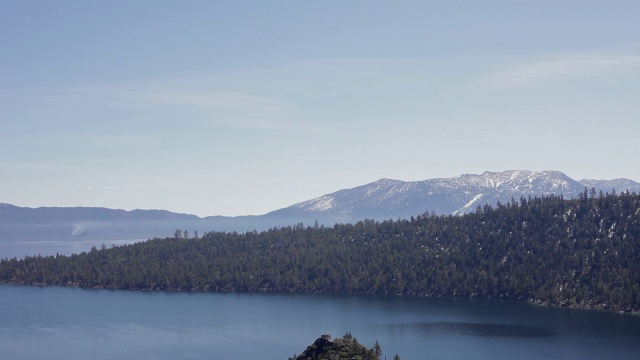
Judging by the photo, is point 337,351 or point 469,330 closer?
point 337,351

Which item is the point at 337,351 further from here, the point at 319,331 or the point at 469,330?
the point at 469,330

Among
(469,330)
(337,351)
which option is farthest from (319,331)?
(337,351)

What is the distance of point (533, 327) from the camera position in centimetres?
15725

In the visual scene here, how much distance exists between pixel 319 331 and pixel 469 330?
28.4 metres

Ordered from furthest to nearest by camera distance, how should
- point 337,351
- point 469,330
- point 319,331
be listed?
point 319,331 < point 469,330 < point 337,351

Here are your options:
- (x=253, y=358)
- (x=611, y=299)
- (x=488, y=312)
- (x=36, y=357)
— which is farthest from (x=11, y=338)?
(x=611, y=299)

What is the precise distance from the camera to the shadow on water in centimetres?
14988

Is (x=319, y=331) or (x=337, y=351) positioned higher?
(x=337, y=351)

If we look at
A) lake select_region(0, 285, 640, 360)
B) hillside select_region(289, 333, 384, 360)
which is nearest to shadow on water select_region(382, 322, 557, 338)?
lake select_region(0, 285, 640, 360)

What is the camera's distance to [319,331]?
510 feet

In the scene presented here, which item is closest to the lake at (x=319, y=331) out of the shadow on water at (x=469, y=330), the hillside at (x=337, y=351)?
the shadow on water at (x=469, y=330)

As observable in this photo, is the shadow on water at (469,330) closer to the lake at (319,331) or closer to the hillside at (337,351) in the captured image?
the lake at (319,331)

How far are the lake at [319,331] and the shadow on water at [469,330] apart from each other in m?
0.19

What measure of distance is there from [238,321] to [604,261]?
89.8 m
